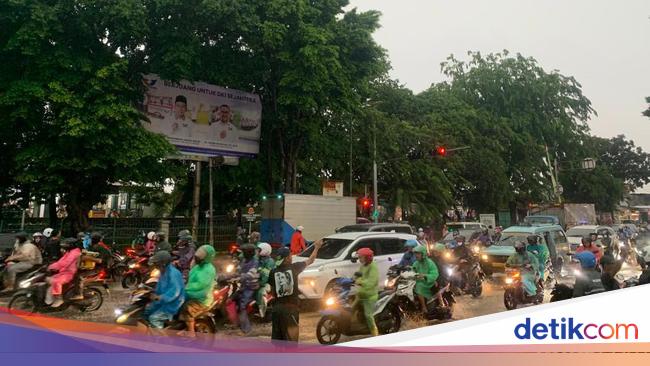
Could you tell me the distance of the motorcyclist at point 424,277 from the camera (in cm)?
824

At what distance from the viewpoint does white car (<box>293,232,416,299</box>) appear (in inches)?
382

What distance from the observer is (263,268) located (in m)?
8.19

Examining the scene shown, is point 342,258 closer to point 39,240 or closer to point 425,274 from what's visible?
point 425,274

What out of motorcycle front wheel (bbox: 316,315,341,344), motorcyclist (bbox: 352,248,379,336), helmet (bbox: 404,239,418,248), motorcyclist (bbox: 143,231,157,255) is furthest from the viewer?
motorcyclist (bbox: 143,231,157,255)

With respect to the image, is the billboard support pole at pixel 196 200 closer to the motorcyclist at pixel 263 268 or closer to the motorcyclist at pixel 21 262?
the motorcyclist at pixel 21 262

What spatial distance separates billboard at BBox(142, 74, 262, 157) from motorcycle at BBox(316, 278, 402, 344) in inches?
527

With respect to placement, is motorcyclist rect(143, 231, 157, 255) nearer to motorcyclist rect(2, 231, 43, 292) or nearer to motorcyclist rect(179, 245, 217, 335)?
motorcyclist rect(2, 231, 43, 292)

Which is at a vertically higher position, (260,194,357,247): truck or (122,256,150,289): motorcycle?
(260,194,357,247): truck

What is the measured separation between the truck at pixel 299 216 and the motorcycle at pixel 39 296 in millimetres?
9085

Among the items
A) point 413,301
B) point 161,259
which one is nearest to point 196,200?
point 413,301

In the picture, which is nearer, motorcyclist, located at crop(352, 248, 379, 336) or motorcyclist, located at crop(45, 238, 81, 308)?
motorcyclist, located at crop(352, 248, 379, 336)

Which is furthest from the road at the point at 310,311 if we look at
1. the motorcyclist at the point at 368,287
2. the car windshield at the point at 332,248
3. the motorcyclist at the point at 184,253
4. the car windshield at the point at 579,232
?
the car windshield at the point at 579,232

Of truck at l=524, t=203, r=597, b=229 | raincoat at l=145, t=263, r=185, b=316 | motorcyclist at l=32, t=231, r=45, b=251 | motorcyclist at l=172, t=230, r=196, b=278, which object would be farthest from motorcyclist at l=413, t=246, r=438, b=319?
truck at l=524, t=203, r=597, b=229

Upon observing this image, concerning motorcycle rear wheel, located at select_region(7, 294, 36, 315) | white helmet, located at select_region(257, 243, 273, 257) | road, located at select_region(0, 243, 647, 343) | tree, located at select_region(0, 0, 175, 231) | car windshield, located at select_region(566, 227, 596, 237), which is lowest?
road, located at select_region(0, 243, 647, 343)
